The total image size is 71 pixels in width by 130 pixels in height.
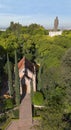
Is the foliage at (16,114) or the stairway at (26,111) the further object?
the foliage at (16,114)

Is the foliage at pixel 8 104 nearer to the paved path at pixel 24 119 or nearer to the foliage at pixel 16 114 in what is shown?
the paved path at pixel 24 119

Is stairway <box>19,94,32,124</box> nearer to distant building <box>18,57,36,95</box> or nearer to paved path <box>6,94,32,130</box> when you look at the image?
paved path <box>6,94,32,130</box>

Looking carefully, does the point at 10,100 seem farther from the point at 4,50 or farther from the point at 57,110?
the point at 4,50

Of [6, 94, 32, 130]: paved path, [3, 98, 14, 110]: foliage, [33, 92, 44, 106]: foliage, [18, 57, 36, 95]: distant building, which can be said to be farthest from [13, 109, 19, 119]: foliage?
[18, 57, 36, 95]: distant building

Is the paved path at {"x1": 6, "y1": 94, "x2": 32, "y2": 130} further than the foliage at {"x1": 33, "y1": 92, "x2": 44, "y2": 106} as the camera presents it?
No

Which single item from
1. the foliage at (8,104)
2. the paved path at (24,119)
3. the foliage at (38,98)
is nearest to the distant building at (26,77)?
the foliage at (38,98)

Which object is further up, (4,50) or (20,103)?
(4,50)

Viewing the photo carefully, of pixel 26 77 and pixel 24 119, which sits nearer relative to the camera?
pixel 24 119

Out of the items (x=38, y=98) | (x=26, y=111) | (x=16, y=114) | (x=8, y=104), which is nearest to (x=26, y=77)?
(x=38, y=98)

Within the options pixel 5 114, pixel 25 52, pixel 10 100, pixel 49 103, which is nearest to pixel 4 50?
pixel 25 52

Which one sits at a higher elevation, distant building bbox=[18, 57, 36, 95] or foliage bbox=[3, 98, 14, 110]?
distant building bbox=[18, 57, 36, 95]

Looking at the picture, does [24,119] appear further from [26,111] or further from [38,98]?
[38,98]
